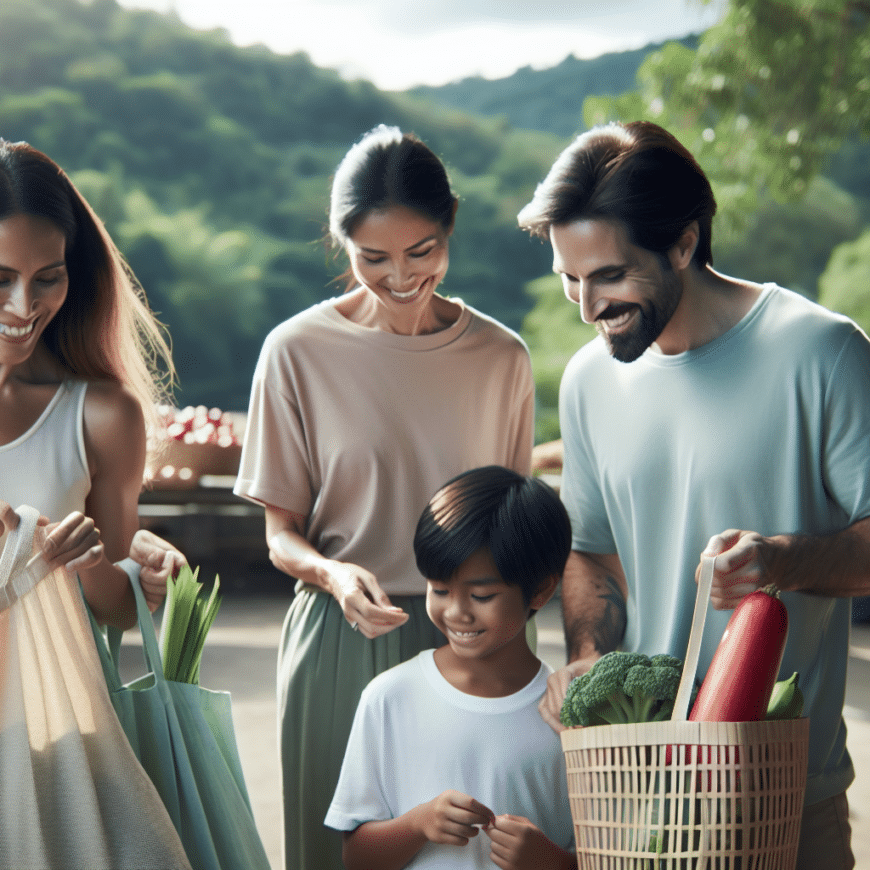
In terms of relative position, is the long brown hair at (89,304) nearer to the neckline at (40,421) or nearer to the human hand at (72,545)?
the neckline at (40,421)

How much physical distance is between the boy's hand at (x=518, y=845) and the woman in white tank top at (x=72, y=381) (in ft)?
2.17

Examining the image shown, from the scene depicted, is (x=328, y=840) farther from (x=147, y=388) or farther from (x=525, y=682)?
(x=147, y=388)

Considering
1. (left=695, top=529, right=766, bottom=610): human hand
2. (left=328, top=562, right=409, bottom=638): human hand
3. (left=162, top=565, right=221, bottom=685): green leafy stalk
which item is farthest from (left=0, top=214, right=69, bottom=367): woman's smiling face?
(left=695, top=529, right=766, bottom=610): human hand

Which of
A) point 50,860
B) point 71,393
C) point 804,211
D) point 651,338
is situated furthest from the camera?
point 804,211

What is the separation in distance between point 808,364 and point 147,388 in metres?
1.08

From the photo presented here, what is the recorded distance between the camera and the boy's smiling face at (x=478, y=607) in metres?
1.58

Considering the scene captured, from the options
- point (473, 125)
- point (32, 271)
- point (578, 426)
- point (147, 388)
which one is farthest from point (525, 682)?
point (473, 125)

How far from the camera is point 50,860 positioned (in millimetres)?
1436

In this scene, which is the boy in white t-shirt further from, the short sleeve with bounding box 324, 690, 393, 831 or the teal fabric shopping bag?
the teal fabric shopping bag

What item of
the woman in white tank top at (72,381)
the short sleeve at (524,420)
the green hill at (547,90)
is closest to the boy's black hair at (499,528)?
the short sleeve at (524,420)

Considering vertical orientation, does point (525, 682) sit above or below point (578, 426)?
below

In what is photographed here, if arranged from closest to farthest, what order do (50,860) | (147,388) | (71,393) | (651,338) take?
(50,860)
(651,338)
(71,393)
(147,388)

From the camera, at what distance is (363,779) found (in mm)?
1578

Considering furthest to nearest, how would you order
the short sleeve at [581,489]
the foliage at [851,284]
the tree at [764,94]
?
the foliage at [851,284] → the tree at [764,94] → the short sleeve at [581,489]
